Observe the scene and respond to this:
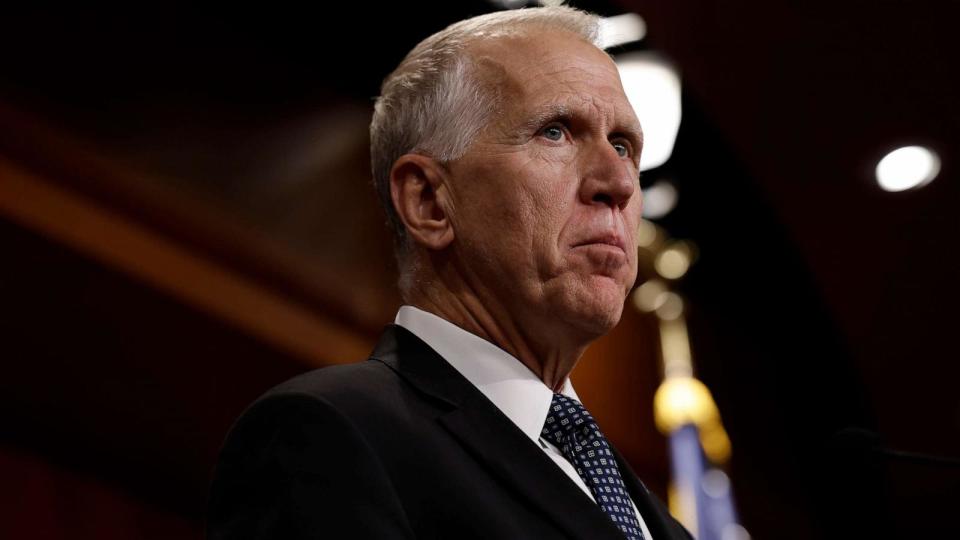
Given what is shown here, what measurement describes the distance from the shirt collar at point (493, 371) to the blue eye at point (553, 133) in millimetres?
275

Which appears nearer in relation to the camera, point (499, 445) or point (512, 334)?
point (499, 445)

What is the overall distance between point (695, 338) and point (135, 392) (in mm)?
2856

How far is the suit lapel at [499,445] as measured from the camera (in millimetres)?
1162

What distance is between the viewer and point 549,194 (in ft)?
4.63

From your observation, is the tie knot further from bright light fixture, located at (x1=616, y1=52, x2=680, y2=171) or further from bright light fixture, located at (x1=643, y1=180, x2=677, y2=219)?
bright light fixture, located at (x1=643, y1=180, x2=677, y2=219)

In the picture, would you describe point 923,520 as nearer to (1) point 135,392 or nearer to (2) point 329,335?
(2) point 329,335

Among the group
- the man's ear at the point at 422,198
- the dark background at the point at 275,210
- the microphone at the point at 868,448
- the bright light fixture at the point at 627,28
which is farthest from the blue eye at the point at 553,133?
the bright light fixture at the point at 627,28

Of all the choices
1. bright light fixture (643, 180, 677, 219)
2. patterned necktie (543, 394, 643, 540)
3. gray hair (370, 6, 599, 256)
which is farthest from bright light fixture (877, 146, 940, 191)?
patterned necktie (543, 394, 643, 540)

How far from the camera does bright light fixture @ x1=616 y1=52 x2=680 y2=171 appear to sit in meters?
3.07

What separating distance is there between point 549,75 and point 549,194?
185mm

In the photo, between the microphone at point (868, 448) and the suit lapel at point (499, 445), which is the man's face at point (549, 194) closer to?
the suit lapel at point (499, 445)

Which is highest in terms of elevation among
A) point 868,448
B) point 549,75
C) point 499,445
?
point 549,75

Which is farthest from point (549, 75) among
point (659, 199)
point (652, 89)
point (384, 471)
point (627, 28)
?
point (659, 199)

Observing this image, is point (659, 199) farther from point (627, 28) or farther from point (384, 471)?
point (384, 471)
